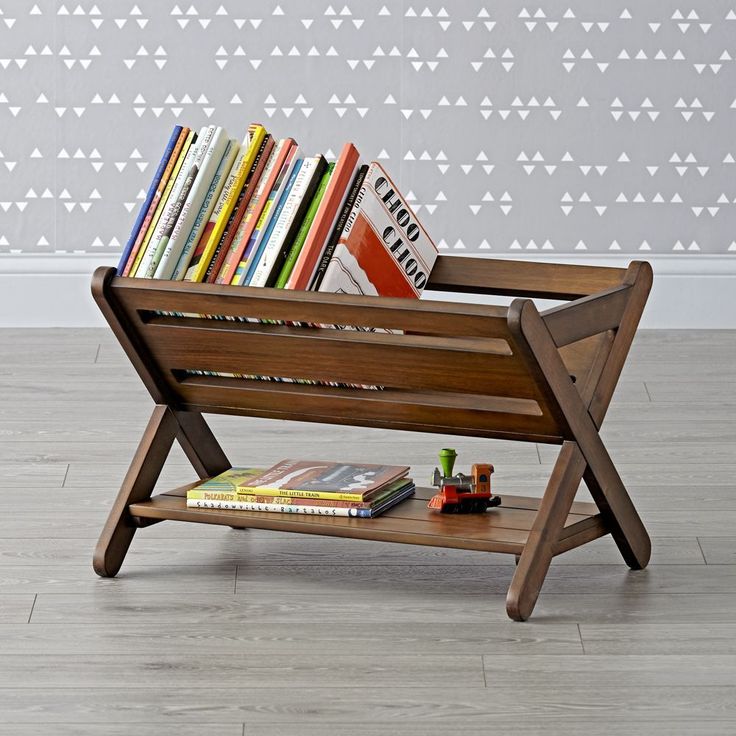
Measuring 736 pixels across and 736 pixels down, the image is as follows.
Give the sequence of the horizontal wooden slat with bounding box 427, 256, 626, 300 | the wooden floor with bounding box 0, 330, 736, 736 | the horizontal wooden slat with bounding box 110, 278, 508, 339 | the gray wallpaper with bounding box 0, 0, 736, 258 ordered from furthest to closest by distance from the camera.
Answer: the gray wallpaper with bounding box 0, 0, 736, 258
the horizontal wooden slat with bounding box 427, 256, 626, 300
the horizontal wooden slat with bounding box 110, 278, 508, 339
the wooden floor with bounding box 0, 330, 736, 736

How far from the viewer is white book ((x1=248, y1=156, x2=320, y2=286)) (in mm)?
2148

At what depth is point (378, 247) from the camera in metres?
2.20

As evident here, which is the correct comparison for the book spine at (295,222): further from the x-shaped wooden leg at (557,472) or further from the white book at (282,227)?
the x-shaped wooden leg at (557,472)

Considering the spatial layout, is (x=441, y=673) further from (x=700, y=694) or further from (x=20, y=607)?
(x=20, y=607)

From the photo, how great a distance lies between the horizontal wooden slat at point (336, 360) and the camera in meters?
2.02

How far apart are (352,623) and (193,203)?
70cm

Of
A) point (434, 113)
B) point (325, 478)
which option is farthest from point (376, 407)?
point (434, 113)

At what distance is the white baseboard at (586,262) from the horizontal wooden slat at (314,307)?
2.39 metres

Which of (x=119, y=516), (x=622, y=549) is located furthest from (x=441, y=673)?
(x=119, y=516)

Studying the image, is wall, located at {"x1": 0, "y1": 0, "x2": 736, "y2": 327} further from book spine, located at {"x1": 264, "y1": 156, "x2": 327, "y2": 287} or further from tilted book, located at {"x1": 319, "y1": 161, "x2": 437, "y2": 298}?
book spine, located at {"x1": 264, "y1": 156, "x2": 327, "y2": 287}

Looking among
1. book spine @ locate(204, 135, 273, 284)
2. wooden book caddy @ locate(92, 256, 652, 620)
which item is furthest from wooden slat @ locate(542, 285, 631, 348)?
book spine @ locate(204, 135, 273, 284)

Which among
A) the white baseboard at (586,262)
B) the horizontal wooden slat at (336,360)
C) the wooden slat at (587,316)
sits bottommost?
the white baseboard at (586,262)

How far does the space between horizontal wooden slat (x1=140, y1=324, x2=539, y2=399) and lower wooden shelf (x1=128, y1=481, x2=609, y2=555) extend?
0.73ft

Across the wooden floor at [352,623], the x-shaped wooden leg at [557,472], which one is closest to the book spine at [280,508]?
the wooden floor at [352,623]
